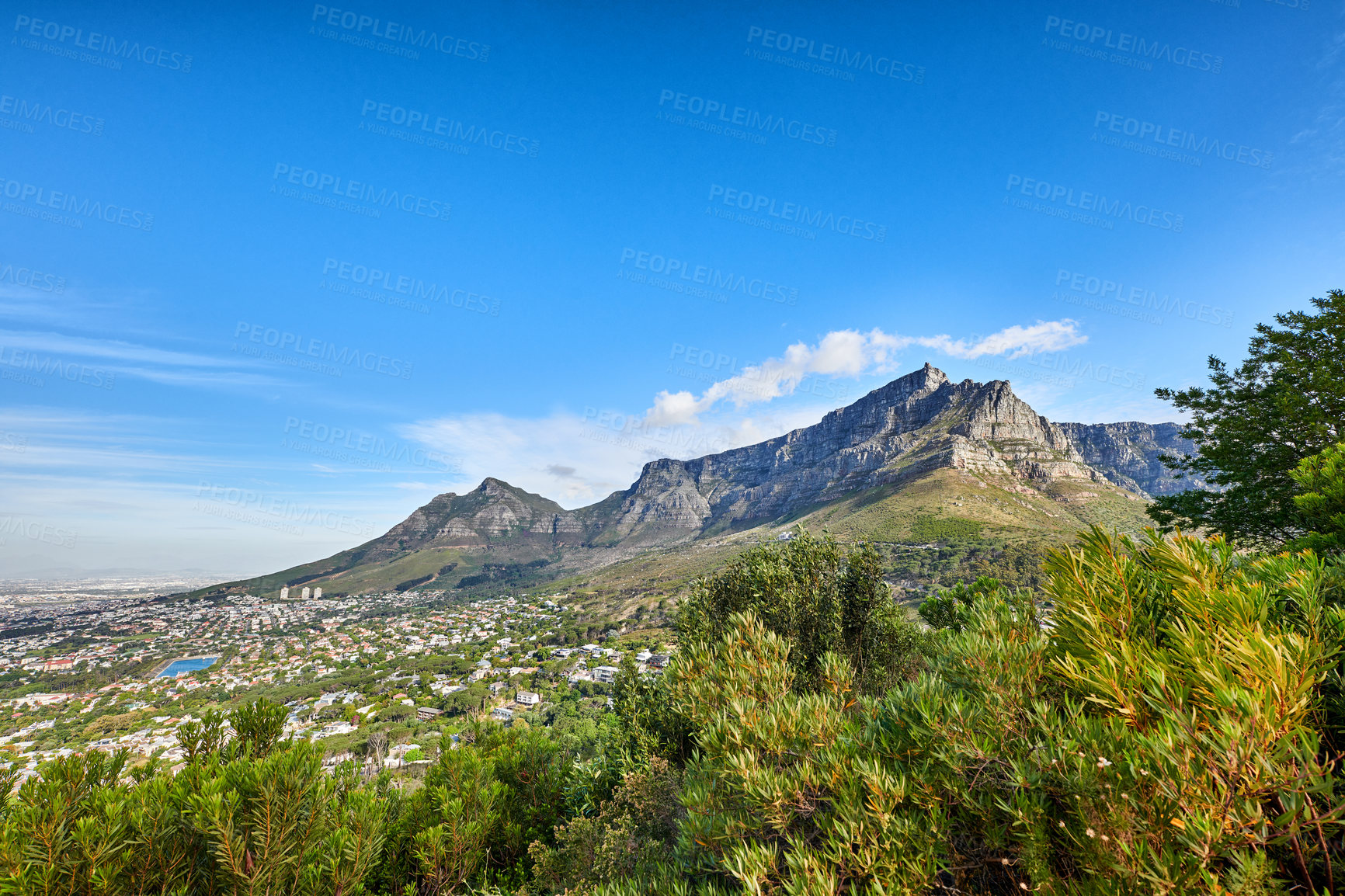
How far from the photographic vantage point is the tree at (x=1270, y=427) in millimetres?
12352

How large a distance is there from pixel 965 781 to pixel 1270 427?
62.0 ft

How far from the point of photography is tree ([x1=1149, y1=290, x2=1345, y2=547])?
1235cm

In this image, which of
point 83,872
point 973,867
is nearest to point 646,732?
point 83,872

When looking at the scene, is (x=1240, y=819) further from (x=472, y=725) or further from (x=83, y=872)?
(x=472, y=725)

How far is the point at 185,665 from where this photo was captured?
82.9 metres

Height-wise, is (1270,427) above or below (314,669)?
above

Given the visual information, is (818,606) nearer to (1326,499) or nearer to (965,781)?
(965,781)

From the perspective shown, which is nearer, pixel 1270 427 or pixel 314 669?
pixel 1270 427

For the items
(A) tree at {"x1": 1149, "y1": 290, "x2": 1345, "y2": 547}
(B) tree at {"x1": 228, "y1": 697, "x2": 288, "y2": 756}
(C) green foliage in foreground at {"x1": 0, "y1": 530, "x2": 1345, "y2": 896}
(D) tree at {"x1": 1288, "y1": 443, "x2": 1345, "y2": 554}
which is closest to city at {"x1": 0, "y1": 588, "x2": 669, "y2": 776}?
(B) tree at {"x1": 228, "y1": 697, "x2": 288, "y2": 756}

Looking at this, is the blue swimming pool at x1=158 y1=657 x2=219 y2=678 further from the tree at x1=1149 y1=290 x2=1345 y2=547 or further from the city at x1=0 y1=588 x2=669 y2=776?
the tree at x1=1149 y1=290 x2=1345 y2=547

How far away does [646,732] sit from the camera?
9.88m

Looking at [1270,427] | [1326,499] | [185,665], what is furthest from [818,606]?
[185,665]

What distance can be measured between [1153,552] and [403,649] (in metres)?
109

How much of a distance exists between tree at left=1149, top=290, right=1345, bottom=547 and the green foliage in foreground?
14999 mm
